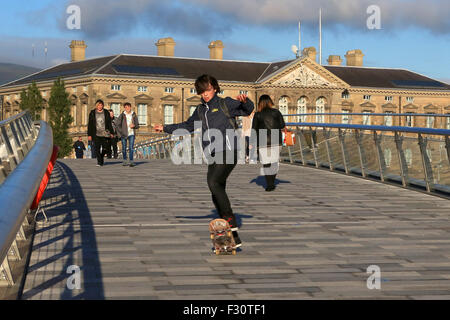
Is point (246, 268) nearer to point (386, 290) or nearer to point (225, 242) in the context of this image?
point (225, 242)

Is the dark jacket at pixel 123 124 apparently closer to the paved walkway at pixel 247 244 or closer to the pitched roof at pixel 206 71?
the paved walkway at pixel 247 244

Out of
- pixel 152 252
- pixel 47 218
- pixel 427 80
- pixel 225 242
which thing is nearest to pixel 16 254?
pixel 152 252

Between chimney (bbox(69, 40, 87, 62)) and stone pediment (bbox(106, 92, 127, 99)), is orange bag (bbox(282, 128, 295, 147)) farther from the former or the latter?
chimney (bbox(69, 40, 87, 62))

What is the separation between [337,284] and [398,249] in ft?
6.23

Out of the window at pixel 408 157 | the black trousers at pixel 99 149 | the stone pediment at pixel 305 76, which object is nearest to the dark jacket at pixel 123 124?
the black trousers at pixel 99 149

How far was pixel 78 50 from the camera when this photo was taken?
10638 centimetres

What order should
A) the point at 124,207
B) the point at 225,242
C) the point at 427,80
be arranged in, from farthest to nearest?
the point at 427,80
the point at 124,207
the point at 225,242

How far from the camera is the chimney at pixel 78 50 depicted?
106 m

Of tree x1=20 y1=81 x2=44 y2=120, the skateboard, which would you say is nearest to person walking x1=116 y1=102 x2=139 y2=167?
the skateboard

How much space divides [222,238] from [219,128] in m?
1.11

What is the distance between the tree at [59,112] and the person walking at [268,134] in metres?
72.0

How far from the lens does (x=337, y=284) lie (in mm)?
6367
